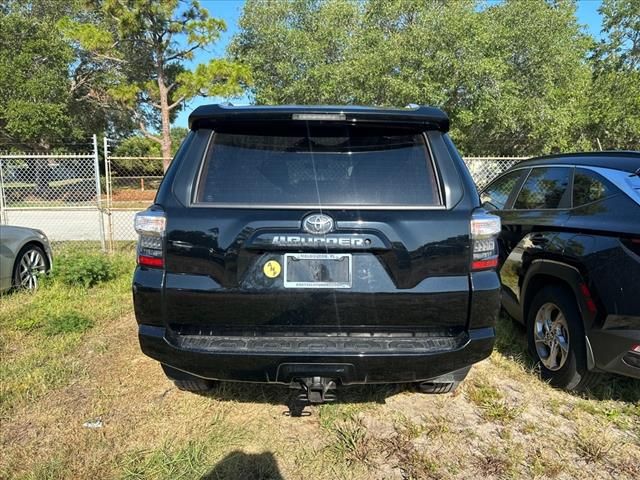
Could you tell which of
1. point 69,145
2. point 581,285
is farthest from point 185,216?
point 69,145

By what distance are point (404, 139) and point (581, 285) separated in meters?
1.63

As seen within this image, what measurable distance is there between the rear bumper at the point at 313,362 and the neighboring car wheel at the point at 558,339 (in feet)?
3.88

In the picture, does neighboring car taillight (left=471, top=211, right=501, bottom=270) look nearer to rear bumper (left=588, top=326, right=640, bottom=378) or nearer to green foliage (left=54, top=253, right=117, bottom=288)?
rear bumper (left=588, top=326, right=640, bottom=378)

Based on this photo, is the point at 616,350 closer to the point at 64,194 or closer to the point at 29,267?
the point at 29,267

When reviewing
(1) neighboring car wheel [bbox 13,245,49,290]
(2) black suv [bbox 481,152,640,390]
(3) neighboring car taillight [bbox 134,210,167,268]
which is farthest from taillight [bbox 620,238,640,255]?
(1) neighboring car wheel [bbox 13,245,49,290]

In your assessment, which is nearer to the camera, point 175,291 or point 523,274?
point 175,291

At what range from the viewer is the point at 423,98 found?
53.6ft

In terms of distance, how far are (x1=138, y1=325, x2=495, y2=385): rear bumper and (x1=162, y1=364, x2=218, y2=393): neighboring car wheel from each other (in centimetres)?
21

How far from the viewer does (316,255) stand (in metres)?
2.24

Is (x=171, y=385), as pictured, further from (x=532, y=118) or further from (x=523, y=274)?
(x=532, y=118)

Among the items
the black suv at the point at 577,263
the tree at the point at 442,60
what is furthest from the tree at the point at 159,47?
the black suv at the point at 577,263

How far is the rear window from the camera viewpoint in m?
2.34

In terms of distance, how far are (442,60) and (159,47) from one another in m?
12.5

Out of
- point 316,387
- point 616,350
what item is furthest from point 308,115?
point 616,350
